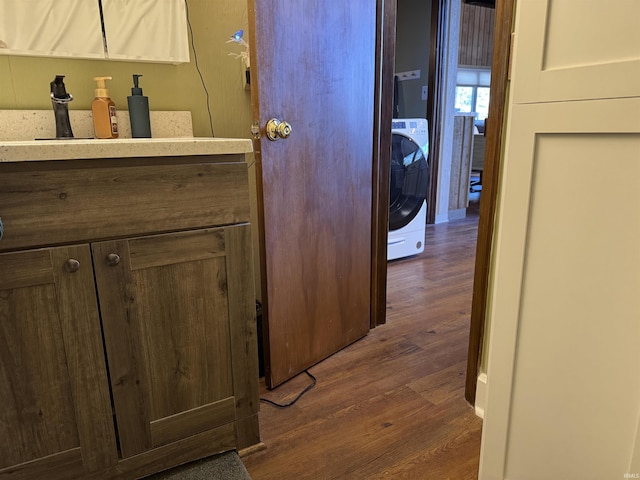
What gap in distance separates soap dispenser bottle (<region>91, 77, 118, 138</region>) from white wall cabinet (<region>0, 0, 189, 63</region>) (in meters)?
0.12

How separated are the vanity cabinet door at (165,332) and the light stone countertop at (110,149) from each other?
195mm

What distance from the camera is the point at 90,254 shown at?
3.30ft

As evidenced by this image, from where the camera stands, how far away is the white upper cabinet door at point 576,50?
0.75 m

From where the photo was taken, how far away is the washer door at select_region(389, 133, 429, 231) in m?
3.04

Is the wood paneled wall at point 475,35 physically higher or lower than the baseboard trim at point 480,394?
higher

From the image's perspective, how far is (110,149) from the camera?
0.96 metres

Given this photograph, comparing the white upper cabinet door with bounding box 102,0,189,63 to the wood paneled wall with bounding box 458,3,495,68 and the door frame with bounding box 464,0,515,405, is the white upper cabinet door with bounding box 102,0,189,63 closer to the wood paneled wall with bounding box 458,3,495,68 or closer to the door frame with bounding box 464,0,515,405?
the door frame with bounding box 464,0,515,405

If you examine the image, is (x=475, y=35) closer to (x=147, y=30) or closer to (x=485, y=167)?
(x=485, y=167)

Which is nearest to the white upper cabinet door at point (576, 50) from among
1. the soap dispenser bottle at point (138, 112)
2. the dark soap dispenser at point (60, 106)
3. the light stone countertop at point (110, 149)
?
the light stone countertop at point (110, 149)

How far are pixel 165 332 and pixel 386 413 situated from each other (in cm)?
82

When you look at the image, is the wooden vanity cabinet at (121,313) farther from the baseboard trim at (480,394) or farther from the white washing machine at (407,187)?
the white washing machine at (407,187)

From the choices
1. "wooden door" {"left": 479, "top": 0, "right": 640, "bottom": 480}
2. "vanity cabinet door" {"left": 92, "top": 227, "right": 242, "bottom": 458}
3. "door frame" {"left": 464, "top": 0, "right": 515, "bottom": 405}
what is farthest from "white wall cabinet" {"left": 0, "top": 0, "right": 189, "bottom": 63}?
"wooden door" {"left": 479, "top": 0, "right": 640, "bottom": 480}

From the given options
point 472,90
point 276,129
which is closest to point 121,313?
point 276,129

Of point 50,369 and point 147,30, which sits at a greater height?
point 147,30
